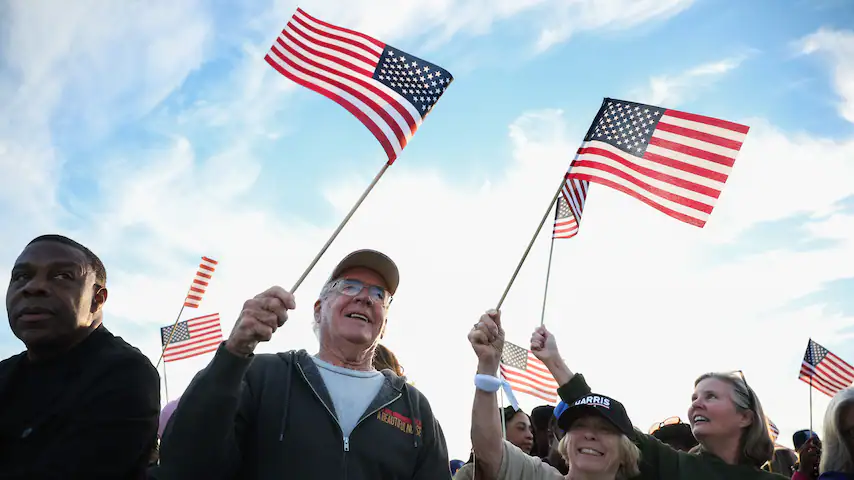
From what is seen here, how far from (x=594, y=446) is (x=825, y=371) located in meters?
10.9

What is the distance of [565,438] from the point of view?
487 centimetres

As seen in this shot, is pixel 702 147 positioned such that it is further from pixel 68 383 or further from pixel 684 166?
pixel 68 383

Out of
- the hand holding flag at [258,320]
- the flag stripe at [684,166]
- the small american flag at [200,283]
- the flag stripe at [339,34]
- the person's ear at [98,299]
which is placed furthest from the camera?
the small american flag at [200,283]

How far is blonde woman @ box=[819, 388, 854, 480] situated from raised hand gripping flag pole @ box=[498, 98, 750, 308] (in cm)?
177

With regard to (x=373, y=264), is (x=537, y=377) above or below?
above

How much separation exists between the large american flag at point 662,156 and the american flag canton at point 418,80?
124 centimetres

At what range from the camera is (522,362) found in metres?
12.6

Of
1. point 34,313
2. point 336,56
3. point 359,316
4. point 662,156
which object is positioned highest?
point 662,156

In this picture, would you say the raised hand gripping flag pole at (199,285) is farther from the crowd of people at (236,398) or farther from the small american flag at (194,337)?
the crowd of people at (236,398)

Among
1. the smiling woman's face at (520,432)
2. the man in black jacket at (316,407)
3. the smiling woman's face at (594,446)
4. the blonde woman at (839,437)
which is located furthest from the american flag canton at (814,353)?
the man in black jacket at (316,407)

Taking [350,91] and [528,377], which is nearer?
[350,91]

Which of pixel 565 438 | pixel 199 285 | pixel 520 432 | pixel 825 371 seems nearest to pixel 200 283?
pixel 199 285

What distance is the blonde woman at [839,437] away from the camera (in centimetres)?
502

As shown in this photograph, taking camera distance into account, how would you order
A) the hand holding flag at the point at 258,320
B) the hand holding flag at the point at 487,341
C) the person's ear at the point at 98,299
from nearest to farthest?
the hand holding flag at the point at 258,320
the person's ear at the point at 98,299
the hand holding flag at the point at 487,341
